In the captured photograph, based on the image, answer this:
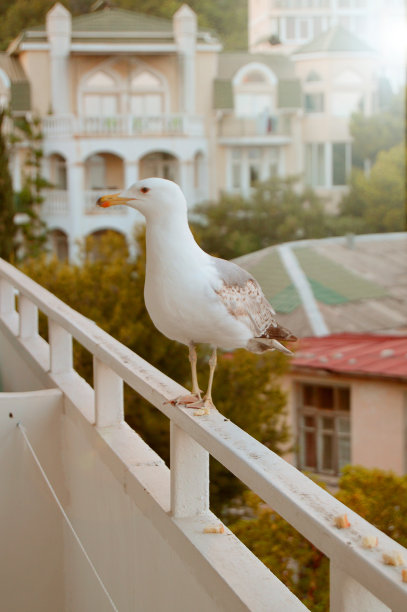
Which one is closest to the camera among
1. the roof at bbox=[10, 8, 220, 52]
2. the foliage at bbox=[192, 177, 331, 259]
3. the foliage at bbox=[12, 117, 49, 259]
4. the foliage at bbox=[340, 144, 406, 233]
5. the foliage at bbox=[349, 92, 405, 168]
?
the foliage at bbox=[192, 177, 331, 259]

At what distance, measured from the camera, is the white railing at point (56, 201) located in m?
32.6

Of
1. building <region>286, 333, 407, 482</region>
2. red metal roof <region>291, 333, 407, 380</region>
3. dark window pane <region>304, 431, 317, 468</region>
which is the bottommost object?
dark window pane <region>304, 431, 317, 468</region>

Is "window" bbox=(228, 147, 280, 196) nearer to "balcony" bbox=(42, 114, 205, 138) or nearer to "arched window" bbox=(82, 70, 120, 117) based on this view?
"balcony" bbox=(42, 114, 205, 138)

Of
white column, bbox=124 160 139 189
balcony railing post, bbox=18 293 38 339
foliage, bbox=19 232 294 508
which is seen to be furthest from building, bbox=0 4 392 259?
balcony railing post, bbox=18 293 38 339

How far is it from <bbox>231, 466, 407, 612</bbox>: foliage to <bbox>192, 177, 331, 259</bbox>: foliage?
23.1 m

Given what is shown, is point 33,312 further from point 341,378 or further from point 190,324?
point 341,378

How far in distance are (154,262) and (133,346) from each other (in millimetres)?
10569

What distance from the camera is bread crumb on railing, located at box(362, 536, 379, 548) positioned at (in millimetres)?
1561

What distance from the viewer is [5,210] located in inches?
975

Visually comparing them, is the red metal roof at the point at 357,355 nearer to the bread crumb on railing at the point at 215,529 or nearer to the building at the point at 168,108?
the building at the point at 168,108

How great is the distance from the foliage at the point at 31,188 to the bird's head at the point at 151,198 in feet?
95.6

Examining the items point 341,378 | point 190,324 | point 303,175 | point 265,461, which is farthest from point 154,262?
point 303,175

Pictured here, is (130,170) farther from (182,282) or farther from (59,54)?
(182,282)

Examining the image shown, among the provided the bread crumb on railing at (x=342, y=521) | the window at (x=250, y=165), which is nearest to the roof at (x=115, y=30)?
the window at (x=250, y=165)
